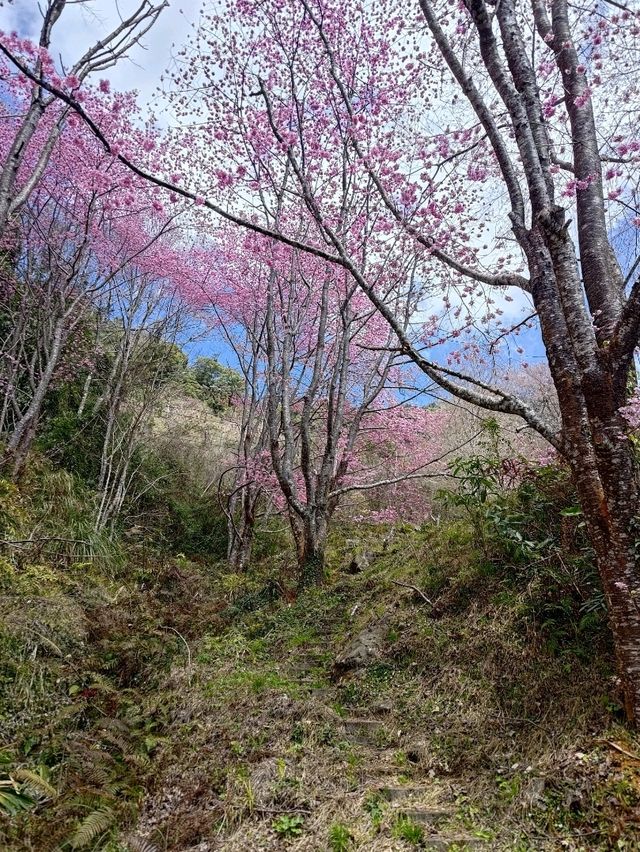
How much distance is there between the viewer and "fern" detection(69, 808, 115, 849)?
2412 millimetres

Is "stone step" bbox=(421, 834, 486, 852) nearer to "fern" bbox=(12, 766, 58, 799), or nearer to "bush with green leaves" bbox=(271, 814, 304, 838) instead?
"bush with green leaves" bbox=(271, 814, 304, 838)

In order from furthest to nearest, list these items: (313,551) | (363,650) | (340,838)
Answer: (313,551) → (363,650) → (340,838)

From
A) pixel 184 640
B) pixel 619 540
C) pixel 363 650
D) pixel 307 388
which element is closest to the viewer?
pixel 619 540

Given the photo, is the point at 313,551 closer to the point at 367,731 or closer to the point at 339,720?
the point at 339,720

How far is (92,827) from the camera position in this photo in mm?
2492

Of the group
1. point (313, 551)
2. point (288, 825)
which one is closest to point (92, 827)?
point (288, 825)

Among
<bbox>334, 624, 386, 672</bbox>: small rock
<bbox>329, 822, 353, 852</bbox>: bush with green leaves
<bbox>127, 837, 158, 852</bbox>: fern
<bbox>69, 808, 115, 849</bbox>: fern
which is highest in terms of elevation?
<bbox>334, 624, 386, 672</bbox>: small rock

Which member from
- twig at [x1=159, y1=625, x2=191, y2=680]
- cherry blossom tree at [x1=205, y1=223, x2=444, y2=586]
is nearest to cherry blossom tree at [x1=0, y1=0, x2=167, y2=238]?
cherry blossom tree at [x1=205, y1=223, x2=444, y2=586]

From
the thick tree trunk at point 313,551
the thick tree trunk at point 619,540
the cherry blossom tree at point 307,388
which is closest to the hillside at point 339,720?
the thick tree trunk at point 619,540

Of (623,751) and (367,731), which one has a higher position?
(623,751)

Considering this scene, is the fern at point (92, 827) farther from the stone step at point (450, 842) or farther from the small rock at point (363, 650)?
the small rock at point (363, 650)

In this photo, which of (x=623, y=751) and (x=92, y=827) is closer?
(x=623, y=751)

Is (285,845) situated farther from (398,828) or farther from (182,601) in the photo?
(182,601)

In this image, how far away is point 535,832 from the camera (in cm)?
231
